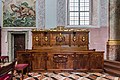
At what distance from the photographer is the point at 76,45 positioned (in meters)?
13.3

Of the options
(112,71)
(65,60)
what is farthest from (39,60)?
(112,71)

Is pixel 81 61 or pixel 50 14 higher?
pixel 50 14

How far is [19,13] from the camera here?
16.9 metres

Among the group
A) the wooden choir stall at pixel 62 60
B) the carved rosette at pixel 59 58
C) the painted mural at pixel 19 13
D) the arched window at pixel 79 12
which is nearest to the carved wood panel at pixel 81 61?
the wooden choir stall at pixel 62 60

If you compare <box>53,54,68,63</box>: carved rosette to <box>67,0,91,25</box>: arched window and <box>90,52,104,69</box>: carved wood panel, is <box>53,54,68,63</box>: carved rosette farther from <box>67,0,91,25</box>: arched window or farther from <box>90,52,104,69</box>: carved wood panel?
<box>67,0,91,25</box>: arched window

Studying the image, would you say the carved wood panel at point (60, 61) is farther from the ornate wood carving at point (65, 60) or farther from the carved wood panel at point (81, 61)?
the carved wood panel at point (81, 61)

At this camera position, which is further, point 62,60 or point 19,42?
point 19,42

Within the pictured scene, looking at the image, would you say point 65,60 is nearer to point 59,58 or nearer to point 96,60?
point 59,58

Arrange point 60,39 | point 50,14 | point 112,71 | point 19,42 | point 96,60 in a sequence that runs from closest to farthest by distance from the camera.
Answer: point 112,71
point 96,60
point 60,39
point 50,14
point 19,42

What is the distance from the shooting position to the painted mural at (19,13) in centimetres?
1666

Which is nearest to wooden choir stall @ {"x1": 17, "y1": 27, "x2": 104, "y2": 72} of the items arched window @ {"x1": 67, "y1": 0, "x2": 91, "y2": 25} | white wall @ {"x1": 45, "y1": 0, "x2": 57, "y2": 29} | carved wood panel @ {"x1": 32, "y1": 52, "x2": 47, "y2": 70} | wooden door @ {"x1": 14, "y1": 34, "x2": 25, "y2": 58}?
carved wood panel @ {"x1": 32, "y1": 52, "x2": 47, "y2": 70}

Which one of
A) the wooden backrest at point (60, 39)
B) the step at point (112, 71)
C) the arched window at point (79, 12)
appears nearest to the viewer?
the step at point (112, 71)

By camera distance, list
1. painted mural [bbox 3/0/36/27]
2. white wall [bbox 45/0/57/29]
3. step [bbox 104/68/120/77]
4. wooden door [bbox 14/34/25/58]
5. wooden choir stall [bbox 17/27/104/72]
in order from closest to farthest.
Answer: step [bbox 104/68/120/77] → wooden choir stall [bbox 17/27/104/72] → painted mural [bbox 3/0/36/27] → white wall [bbox 45/0/57/29] → wooden door [bbox 14/34/25/58]

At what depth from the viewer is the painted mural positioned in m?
16.7
